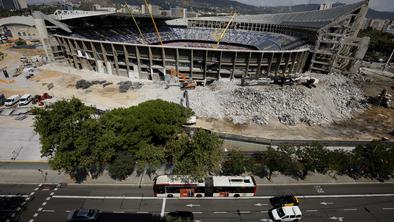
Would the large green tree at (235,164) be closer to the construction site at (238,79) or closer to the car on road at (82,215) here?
the construction site at (238,79)

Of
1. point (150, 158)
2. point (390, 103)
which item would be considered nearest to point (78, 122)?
point (150, 158)

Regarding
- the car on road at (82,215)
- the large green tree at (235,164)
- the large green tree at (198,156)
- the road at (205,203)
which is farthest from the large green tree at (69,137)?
the large green tree at (235,164)

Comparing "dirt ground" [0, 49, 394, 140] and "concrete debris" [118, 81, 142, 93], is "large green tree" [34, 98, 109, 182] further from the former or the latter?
Answer: "concrete debris" [118, 81, 142, 93]

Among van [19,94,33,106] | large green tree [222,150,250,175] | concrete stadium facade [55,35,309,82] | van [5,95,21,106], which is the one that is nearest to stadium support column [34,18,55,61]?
concrete stadium facade [55,35,309,82]

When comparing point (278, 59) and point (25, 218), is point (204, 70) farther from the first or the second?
point (25, 218)

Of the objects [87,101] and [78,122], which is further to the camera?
[87,101]
